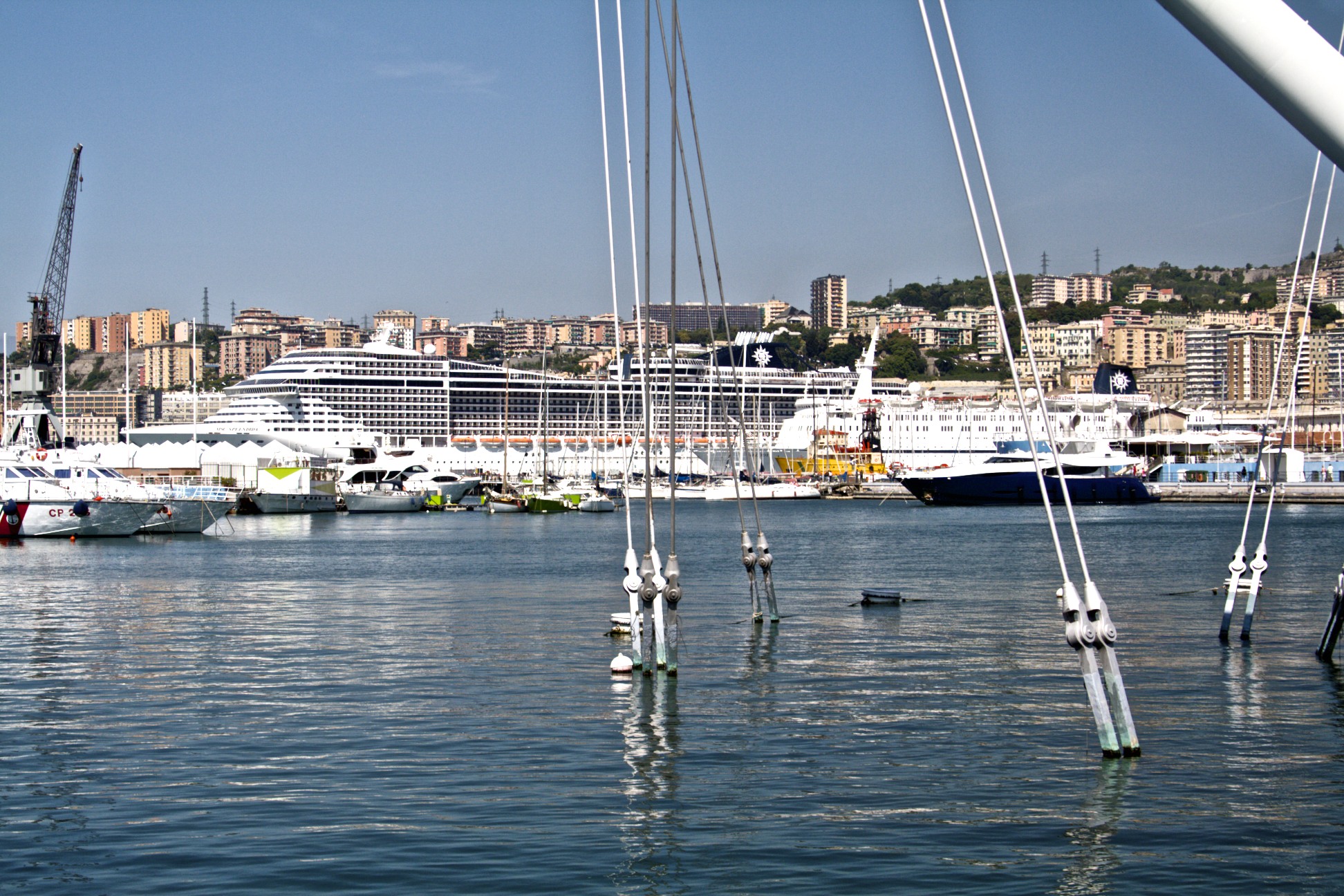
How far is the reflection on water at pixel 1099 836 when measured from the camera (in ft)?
24.0

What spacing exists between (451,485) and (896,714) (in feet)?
213

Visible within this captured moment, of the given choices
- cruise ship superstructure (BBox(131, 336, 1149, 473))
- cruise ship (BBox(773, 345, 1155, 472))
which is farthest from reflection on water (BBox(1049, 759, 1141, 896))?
cruise ship (BBox(773, 345, 1155, 472))

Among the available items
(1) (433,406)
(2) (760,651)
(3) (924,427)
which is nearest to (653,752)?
(2) (760,651)

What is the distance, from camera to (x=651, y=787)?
9.46 meters

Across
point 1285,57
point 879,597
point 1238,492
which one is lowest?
point 1238,492

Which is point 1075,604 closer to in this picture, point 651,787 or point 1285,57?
point 651,787

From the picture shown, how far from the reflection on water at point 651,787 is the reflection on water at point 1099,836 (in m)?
2.02

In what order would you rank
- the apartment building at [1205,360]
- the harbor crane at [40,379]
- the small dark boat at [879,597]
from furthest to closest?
the apartment building at [1205,360] → the harbor crane at [40,379] → the small dark boat at [879,597]

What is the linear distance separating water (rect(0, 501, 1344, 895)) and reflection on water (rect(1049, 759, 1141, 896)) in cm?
3

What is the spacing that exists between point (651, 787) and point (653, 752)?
3.46ft

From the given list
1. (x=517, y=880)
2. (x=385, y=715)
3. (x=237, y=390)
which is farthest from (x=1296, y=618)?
(x=237, y=390)

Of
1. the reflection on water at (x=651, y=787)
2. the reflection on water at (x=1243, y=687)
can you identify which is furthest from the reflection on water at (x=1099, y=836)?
the reflection on water at (x=1243, y=687)

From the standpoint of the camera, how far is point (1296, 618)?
19.0 meters

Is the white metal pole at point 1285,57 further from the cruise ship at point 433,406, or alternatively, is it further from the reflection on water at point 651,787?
the cruise ship at point 433,406
